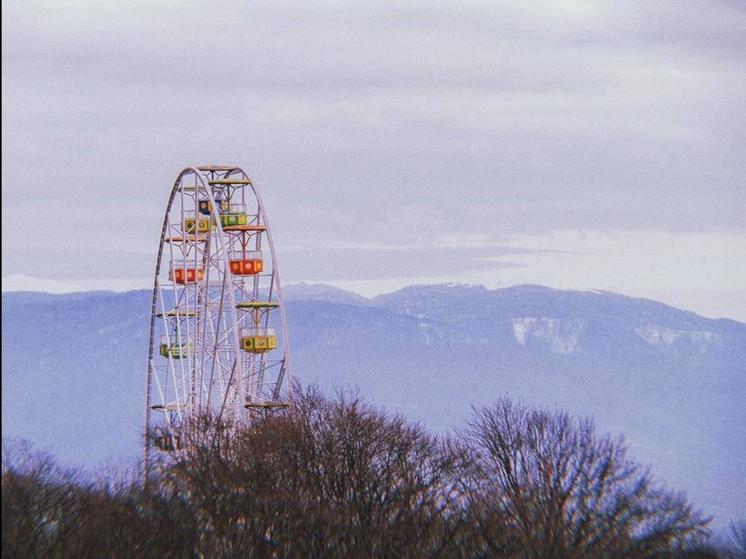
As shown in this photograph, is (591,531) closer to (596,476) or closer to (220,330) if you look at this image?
(596,476)

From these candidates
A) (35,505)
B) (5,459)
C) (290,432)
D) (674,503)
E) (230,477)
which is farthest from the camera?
(290,432)

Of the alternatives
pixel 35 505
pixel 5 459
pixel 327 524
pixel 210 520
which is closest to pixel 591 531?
pixel 327 524

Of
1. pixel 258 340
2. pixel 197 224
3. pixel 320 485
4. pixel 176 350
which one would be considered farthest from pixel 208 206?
pixel 320 485

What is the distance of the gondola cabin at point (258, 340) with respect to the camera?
75.6 metres

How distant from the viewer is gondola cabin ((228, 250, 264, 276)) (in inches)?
3024

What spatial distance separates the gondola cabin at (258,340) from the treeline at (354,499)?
3.77m

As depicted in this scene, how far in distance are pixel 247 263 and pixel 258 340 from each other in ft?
13.1

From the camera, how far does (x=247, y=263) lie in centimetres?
7694

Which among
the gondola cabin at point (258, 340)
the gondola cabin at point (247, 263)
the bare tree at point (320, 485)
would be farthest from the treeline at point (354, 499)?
the gondola cabin at point (247, 263)

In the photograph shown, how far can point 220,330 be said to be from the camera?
76.5 m

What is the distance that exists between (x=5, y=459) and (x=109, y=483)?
19.2m

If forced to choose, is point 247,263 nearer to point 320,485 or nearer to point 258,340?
point 258,340

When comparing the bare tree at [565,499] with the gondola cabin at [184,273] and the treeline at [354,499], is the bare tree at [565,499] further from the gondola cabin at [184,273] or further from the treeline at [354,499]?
the gondola cabin at [184,273]

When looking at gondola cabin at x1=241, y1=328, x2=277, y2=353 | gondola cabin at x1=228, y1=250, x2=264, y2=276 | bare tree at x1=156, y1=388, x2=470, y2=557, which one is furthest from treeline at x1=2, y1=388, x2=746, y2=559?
gondola cabin at x1=228, y1=250, x2=264, y2=276
